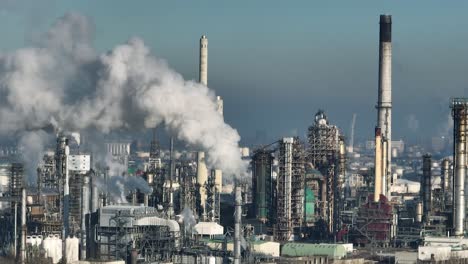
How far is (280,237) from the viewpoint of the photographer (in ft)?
193

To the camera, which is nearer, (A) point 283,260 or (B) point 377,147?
(A) point 283,260

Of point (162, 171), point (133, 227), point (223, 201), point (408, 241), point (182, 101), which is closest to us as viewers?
point (133, 227)

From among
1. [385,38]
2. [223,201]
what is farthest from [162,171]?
[385,38]

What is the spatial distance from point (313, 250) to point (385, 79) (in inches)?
746

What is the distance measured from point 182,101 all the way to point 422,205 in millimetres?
16344

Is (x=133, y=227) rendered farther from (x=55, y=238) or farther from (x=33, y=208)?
(x=33, y=208)

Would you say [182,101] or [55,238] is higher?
[182,101]

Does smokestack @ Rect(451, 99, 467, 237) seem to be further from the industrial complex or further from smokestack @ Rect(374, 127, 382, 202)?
smokestack @ Rect(374, 127, 382, 202)

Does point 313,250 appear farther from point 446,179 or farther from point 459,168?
point 446,179

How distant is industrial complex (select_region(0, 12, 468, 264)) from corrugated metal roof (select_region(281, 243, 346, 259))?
0.16 ft

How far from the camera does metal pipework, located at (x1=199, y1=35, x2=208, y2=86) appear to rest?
6799cm

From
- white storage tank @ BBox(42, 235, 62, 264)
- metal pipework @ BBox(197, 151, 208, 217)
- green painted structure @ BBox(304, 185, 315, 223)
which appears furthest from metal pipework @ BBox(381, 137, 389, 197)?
white storage tank @ BBox(42, 235, 62, 264)

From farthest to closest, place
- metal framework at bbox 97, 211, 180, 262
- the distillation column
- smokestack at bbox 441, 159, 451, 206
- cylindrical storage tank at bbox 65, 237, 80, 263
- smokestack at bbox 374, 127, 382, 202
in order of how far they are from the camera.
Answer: smokestack at bbox 441, 159, 451, 206
the distillation column
smokestack at bbox 374, 127, 382, 202
metal framework at bbox 97, 211, 180, 262
cylindrical storage tank at bbox 65, 237, 80, 263

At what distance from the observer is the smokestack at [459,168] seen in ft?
182
